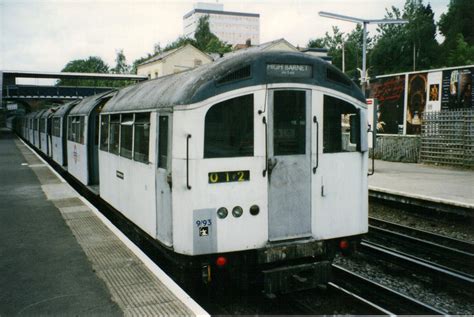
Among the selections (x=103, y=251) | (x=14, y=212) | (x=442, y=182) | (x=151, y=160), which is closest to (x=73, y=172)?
(x=14, y=212)

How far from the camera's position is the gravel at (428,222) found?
1004 centimetres

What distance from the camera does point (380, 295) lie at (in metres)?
6.35

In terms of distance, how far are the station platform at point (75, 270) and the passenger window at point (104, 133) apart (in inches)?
56.8

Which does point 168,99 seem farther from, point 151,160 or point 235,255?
point 235,255

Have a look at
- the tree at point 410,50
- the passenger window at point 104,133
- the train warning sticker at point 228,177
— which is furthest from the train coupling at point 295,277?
the tree at point 410,50

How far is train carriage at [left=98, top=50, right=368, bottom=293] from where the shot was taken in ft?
17.4

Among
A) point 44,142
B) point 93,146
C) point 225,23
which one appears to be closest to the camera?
point 93,146

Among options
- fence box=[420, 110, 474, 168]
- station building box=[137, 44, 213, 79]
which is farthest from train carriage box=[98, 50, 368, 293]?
station building box=[137, 44, 213, 79]

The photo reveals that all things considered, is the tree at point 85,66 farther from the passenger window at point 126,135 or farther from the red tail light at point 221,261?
the red tail light at point 221,261

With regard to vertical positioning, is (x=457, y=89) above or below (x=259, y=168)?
above

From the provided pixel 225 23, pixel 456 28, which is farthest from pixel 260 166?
pixel 225 23

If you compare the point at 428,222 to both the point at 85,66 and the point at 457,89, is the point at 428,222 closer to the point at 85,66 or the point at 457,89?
the point at 457,89

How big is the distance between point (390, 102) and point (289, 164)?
1942 centimetres

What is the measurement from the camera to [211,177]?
5.31 metres
